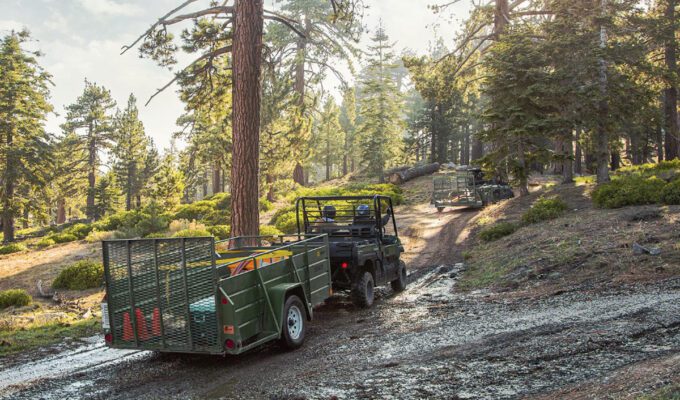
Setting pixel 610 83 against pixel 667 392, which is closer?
pixel 667 392

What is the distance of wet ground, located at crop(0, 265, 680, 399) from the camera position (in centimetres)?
490

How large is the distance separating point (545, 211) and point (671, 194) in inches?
133

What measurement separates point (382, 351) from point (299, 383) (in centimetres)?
136

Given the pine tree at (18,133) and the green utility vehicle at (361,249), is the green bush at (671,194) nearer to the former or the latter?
the green utility vehicle at (361,249)

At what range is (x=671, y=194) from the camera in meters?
13.5

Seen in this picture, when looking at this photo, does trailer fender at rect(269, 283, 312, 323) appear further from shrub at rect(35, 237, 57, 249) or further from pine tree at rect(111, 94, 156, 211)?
pine tree at rect(111, 94, 156, 211)

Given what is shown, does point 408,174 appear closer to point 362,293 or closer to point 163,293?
point 362,293

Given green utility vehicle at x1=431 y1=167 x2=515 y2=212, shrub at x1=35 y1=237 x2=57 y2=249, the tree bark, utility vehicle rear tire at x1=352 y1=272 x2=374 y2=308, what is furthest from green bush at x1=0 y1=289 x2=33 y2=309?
Result: green utility vehicle at x1=431 y1=167 x2=515 y2=212

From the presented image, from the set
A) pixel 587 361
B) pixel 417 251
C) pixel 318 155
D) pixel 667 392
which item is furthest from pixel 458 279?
pixel 318 155

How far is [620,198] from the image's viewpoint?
1452 centimetres

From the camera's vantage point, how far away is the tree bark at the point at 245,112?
11680 mm

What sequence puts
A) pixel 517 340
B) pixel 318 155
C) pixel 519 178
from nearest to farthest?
pixel 517 340
pixel 519 178
pixel 318 155

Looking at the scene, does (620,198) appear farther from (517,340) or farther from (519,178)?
(517,340)

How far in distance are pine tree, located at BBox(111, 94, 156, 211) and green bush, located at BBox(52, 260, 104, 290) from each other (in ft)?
110
